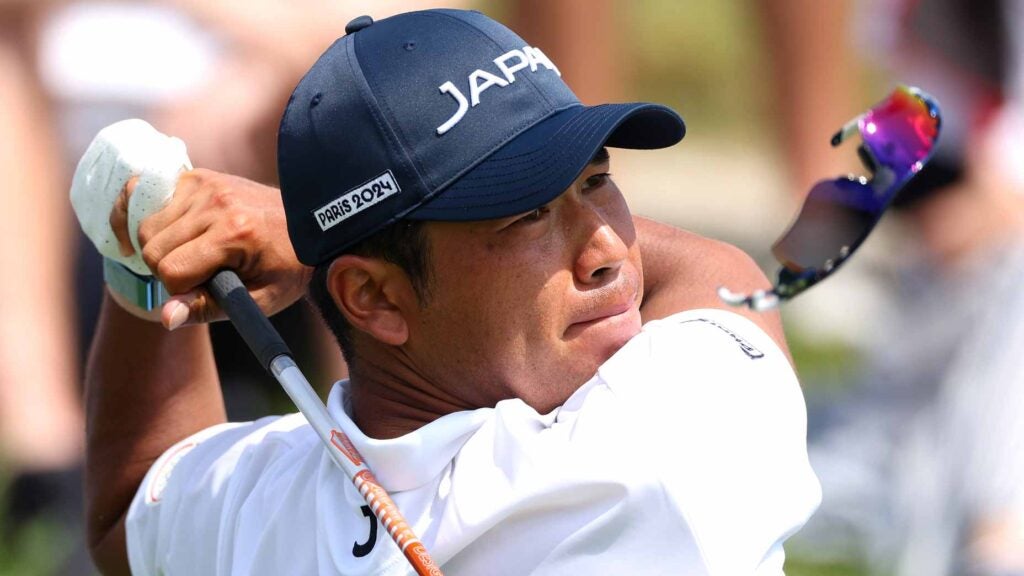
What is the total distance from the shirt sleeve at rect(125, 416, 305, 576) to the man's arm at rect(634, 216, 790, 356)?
65 centimetres

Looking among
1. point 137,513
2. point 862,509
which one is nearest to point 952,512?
point 862,509

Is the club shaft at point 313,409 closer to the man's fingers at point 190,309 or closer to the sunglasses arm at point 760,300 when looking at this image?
the man's fingers at point 190,309

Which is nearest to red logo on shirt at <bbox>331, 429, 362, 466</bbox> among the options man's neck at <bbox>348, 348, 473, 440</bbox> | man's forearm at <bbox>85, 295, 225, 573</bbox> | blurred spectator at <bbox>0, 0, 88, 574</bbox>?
man's neck at <bbox>348, 348, 473, 440</bbox>

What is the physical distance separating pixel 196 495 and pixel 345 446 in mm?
508

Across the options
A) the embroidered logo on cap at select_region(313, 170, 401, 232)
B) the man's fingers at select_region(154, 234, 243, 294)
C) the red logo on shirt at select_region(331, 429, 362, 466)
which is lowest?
the red logo on shirt at select_region(331, 429, 362, 466)

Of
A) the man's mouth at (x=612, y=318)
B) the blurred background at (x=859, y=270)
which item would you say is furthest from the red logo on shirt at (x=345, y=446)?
the blurred background at (x=859, y=270)

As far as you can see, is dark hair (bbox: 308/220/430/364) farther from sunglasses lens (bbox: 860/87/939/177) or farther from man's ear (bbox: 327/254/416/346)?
sunglasses lens (bbox: 860/87/939/177)

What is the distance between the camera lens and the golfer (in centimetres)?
218

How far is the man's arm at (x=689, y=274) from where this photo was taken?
2666 millimetres

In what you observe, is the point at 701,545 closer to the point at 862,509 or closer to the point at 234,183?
the point at 234,183

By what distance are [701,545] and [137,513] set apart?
1.15 m

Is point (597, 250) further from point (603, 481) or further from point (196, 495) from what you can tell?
point (196, 495)

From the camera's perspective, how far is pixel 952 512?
480 centimetres

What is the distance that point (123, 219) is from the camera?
9.02 feet
